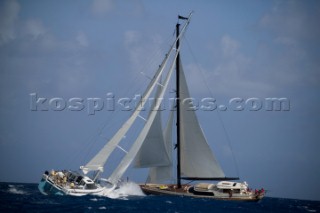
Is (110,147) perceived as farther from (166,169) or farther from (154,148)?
(166,169)

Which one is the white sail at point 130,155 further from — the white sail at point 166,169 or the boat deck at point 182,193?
the boat deck at point 182,193

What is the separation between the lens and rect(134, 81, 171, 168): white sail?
4431 cm

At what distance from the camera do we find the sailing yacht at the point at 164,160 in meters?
40.5

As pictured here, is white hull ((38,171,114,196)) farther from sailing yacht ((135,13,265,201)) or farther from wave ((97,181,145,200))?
sailing yacht ((135,13,265,201))

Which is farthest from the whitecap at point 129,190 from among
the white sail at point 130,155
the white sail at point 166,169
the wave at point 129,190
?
the white sail at point 130,155

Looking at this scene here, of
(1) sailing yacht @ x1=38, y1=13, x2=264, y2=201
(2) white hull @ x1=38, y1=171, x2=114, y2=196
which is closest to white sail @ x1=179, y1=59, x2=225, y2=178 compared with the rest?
(1) sailing yacht @ x1=38, y1=13, x2=264, y2=201

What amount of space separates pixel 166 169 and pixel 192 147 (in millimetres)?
3729

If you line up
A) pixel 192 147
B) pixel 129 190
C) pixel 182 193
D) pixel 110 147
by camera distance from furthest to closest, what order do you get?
pixel 192 147 < pixel 129 190 < pixel 182 193 < pixel 110 147

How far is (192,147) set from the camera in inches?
1852

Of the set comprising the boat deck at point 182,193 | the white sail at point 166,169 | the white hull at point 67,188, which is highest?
the white sail at point 166,169

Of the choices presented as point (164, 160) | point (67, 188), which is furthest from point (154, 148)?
point (67, 188)

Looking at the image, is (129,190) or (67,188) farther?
(129,190)

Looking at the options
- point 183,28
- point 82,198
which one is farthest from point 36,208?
point 183,28

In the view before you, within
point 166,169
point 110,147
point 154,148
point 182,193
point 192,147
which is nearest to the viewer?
point 110,147
